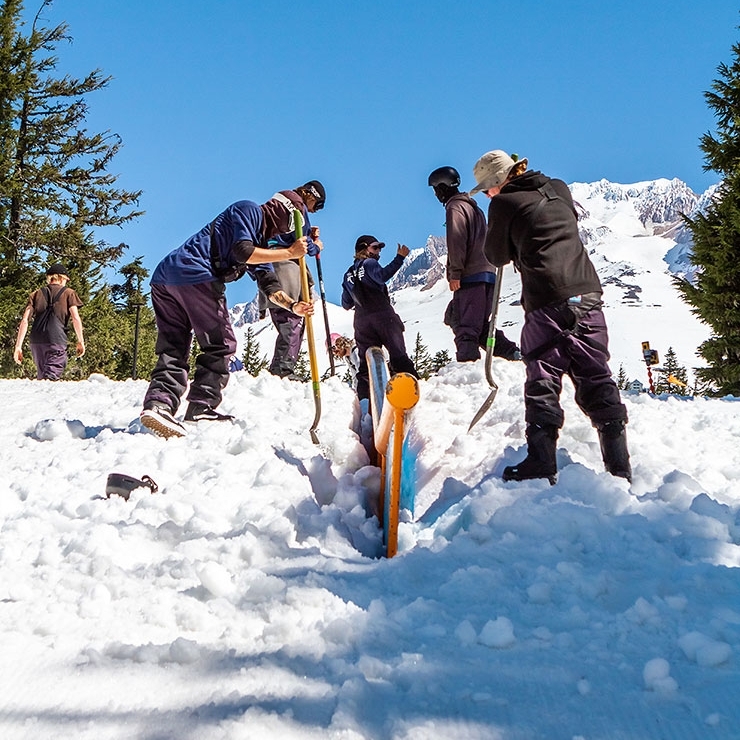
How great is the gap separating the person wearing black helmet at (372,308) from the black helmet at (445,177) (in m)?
0.91

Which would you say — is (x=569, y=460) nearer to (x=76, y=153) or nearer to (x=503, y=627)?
(x=503, y=627)

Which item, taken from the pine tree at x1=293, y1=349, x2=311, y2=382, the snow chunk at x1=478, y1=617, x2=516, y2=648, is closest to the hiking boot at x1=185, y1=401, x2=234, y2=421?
the pine tree at x1=293, y1=349, x2=311, y2=382

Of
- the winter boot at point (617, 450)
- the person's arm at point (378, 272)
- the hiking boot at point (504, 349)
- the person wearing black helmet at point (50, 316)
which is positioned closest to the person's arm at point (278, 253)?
the person's arm at point (378, 272)

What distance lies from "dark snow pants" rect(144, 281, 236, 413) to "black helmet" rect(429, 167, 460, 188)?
317 cm

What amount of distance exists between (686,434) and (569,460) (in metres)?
1.30

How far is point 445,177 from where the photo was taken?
6816mm

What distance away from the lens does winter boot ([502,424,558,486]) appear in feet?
10.2

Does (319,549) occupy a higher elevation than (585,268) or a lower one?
lower

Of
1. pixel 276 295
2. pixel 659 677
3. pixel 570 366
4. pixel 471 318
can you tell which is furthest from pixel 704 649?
pixel 471 318

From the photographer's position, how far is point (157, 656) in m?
1.64

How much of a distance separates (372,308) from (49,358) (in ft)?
18.7

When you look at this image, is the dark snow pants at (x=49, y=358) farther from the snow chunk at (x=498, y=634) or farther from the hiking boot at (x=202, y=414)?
the snow chunk at (x=498, y=634)

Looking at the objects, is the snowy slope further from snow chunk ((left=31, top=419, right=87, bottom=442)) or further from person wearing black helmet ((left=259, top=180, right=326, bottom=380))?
person wearing black helmet ((left=259, top=180, right=326, bottom=380))

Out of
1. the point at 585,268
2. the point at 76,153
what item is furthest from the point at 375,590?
the point at 76,153
